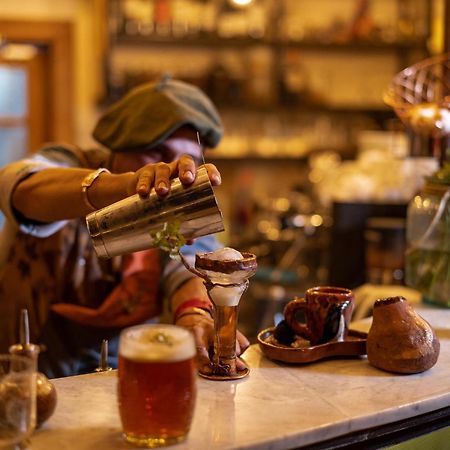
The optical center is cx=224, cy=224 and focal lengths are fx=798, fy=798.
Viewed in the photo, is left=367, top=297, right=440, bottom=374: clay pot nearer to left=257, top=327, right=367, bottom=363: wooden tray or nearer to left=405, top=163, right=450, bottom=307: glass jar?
left=257, top=327, right=367, bottom=363: wooden tray

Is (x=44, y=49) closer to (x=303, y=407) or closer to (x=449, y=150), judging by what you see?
(x=449, y=150)

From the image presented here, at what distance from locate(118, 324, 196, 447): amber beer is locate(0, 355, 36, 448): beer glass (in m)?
0.12

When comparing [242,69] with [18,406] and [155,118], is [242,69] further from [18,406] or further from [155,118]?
[18,406]

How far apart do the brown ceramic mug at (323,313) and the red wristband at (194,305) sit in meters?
0.20

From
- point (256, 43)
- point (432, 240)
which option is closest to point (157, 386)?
point (432, 240)

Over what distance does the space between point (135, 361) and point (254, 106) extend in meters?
4.55

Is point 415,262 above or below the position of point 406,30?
below

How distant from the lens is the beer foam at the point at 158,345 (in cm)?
104

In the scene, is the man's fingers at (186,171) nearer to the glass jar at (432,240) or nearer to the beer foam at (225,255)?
the beer foam at (225,255)

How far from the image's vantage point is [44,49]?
536cm

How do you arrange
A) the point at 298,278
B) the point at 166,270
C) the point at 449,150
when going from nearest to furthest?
the point at 166,270 → the point at 449,150 → the point at 298,278

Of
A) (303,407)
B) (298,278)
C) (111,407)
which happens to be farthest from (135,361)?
(298,278)

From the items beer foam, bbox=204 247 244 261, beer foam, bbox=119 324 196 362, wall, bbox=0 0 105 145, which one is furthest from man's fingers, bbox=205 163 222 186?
wall, bbox=0 0 105 145

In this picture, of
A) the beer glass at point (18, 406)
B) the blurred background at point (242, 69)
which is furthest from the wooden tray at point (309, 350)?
the blurred background at point (242, 69)
